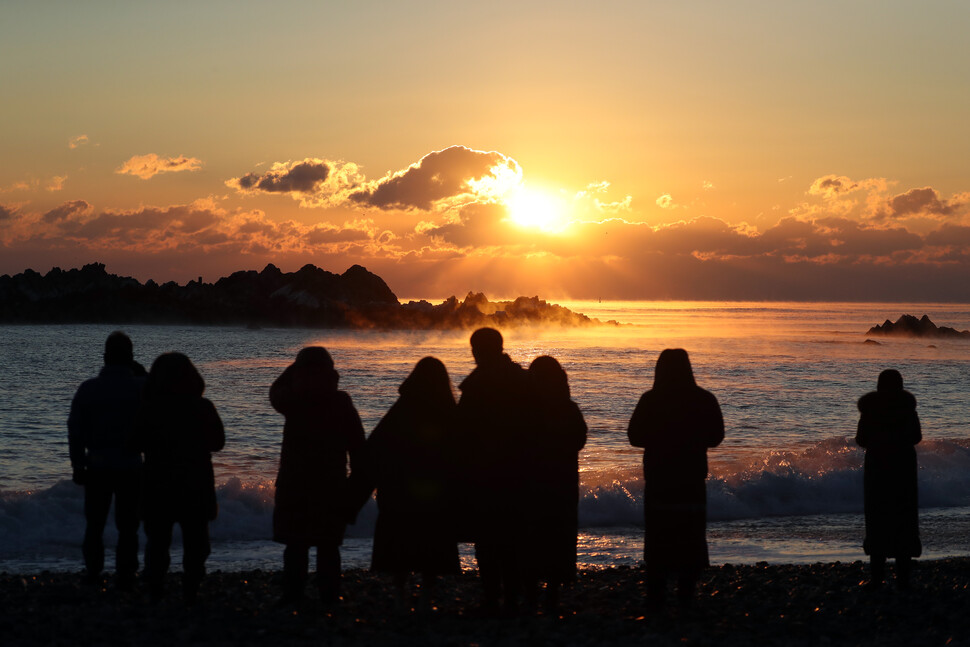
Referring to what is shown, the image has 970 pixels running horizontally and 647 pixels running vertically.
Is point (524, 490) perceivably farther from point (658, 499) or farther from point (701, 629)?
point (701, 629)

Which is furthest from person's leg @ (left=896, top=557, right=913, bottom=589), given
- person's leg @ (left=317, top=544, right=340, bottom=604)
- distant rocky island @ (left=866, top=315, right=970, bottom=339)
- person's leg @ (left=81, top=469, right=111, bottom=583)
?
distant rocky island @ (left=866, top=315, right=970, bottom=339)

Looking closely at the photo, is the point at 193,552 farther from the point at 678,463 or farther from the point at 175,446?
the point at 678,463

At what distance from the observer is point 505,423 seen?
20.4 feet

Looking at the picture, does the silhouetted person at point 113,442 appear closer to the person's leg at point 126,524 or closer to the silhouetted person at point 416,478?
Answer: the person's leg at point 126,524

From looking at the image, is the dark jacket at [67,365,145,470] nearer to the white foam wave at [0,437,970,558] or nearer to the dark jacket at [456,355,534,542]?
the dark jacket at [456,355,534,542]

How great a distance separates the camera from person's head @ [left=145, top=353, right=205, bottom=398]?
6129 millimetres

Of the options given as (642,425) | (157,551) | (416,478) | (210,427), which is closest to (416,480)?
(416,478)

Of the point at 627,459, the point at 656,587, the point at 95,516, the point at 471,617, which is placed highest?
the point at 95,516

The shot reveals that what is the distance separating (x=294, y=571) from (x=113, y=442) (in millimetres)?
1712

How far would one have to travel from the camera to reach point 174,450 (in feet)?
20.4

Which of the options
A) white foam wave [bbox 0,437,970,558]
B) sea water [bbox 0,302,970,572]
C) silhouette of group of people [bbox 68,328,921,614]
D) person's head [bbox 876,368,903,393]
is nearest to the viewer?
silhouette of group of people [bbox 68,328,921,614]

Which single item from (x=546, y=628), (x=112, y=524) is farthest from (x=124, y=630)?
(x=112, y=524)

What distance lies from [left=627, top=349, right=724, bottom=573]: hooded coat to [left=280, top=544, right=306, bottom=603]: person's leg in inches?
96.8

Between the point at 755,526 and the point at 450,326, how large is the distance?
119373 millimetres
